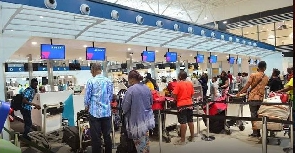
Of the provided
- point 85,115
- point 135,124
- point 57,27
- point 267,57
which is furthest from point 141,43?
point 267,57

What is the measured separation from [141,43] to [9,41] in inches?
244

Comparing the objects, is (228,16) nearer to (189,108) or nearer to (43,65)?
(43,65)

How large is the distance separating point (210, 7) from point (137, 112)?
2427 cm

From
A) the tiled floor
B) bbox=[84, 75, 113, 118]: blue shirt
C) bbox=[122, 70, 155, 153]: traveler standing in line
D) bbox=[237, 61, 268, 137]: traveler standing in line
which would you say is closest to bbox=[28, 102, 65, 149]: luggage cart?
the tiled floor

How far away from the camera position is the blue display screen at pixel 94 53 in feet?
33.6

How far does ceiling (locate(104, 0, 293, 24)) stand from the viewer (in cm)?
2261

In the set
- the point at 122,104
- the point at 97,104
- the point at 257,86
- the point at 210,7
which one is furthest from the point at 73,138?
the point at 210,7

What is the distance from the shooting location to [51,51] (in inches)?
352

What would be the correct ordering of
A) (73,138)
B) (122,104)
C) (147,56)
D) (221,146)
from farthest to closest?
(147,56) < (221,146) < (73,138) < (122,104)

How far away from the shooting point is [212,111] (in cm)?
696

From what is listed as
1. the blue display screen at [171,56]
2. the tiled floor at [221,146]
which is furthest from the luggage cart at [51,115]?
the blue display screen at [171,56]

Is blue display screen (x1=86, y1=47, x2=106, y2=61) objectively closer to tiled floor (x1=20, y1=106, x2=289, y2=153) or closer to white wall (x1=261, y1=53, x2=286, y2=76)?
tiled floor (x1=20, y1=106, x2=289, y2=153)

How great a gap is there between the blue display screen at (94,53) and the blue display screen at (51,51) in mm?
1154

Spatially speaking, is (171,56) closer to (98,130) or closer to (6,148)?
(98,130)
